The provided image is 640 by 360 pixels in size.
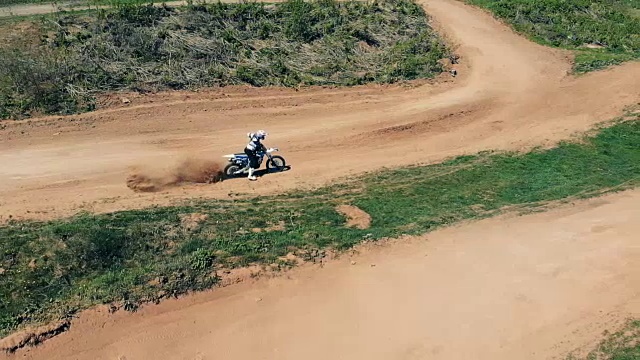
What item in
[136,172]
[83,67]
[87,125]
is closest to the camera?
[136,172]

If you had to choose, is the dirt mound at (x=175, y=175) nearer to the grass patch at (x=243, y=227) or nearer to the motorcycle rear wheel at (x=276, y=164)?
the motorcycle rear wheel at (x=276, y=164)

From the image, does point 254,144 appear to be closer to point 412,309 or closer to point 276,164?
point 276,164

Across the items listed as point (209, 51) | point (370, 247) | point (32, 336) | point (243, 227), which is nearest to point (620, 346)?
point (370, 247)

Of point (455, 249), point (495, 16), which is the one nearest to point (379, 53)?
point (495, 16)

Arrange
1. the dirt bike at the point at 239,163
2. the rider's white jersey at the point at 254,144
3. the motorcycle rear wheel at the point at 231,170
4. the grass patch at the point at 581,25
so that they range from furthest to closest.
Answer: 1. the grass patch at the point at 581,25
2. the motorcycle rear wheel at the point at 231,170
3. the dirt bike at the point at 239,163
4. the rider's white jersey at the point at 254,144

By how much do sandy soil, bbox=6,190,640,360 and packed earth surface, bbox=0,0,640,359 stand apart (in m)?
0.05

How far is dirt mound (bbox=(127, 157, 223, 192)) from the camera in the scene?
70.1ft

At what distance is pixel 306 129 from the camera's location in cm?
2697

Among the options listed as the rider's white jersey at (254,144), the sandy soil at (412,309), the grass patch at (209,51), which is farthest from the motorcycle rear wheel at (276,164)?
the grass patch at (209,51)

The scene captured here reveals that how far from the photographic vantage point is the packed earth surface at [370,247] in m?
15.1

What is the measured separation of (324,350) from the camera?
14.9 metres

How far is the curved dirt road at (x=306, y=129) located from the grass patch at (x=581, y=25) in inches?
90.8

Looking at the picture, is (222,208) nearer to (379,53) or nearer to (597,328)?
(597,328)

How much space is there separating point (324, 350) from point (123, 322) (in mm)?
5423
